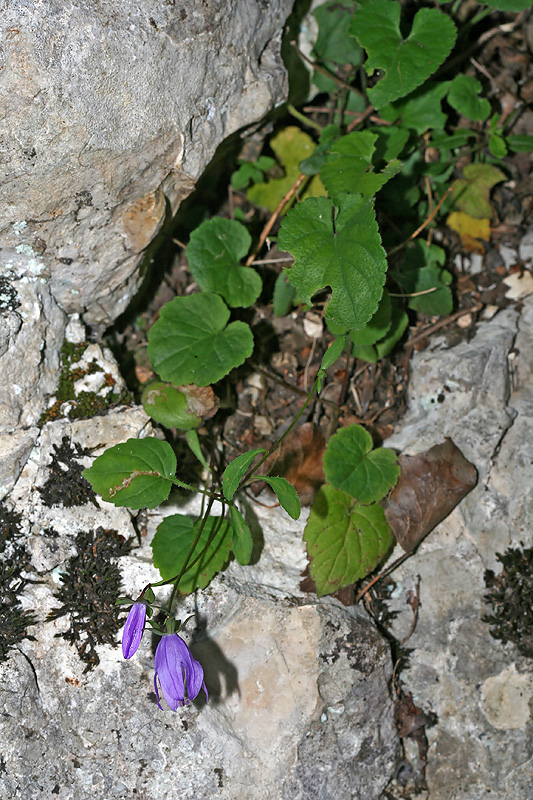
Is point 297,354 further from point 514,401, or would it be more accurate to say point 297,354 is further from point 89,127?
point 89,127

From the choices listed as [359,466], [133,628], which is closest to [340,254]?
[359,466]

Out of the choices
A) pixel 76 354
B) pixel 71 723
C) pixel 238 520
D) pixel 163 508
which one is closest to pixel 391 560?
pixel 238 520

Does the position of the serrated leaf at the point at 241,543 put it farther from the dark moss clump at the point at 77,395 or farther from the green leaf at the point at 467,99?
the green leaf at the point at 467,99

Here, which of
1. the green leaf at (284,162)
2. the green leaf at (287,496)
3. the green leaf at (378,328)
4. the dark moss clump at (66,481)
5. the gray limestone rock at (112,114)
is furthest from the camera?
the green leaf at (284,162)

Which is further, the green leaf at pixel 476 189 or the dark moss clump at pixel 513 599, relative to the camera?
the green leaf at pixel 476 189

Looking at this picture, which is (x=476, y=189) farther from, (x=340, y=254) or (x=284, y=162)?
(x=340, y=254)

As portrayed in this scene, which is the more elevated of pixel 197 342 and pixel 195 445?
pixel 197 342

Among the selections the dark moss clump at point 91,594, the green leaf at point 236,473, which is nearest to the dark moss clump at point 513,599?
the green leaf at point 236,473
